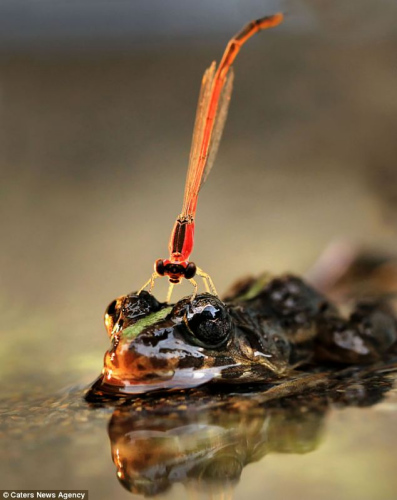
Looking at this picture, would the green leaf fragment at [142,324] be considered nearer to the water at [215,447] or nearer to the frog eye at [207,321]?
the frog eye at [207,321]

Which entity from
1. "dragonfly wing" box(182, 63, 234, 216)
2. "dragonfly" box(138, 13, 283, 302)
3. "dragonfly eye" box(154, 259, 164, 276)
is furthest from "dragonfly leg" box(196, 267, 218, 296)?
"dragonfly wing" box(182, 63, 234, 216)

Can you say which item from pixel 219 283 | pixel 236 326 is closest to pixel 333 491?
pixel 236 326

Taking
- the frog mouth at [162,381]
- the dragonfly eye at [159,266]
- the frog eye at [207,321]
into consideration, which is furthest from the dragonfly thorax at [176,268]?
→ the frog mouth at [162,381]

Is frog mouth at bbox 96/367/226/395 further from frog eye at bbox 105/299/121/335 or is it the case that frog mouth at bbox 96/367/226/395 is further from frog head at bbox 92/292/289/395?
frog eye at bbox 105/299/121/335

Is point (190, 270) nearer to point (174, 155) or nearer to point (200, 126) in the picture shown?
point (200, 126)

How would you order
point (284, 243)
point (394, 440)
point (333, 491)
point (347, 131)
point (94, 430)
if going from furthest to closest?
point (347, 131) < point (284, 243) < point (94, 430) < point (394, 440) < point (333, 491)

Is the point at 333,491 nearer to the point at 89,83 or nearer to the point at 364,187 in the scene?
the point at 364,187
